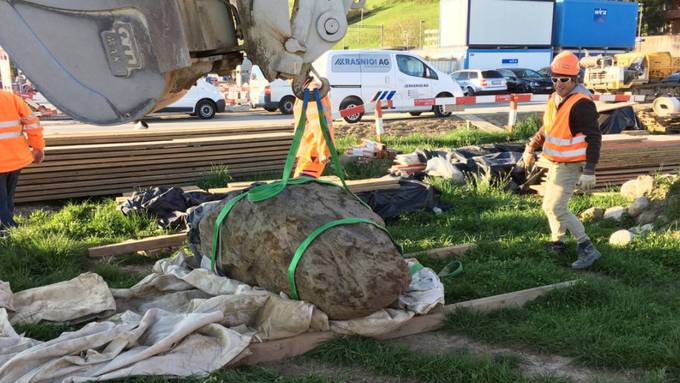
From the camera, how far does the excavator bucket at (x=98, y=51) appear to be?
8.72 feet

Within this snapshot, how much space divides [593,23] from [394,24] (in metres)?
36.7

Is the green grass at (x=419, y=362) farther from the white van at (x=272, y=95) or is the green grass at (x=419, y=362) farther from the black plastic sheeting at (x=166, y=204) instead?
the white van at (x=272, y=95)

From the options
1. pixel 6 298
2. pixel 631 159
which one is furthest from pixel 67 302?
pixel 631 159

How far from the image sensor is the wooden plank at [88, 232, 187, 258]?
629 cm

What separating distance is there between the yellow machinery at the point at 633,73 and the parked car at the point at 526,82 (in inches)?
162

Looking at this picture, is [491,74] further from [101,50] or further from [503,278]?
[101,50]

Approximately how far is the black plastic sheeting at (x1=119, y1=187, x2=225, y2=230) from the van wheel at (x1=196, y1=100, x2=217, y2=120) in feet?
48.2

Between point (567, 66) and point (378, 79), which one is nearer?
point (567, 66)

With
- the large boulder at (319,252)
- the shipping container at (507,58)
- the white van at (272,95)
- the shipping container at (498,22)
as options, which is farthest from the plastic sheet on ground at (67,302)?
the shipping container at (498,22)

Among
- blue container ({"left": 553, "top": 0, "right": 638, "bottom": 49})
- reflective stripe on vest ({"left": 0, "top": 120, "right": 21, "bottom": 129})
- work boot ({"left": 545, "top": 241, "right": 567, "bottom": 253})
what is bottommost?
work boot ({"left": 545, "top": 241, "right": 567, "bottom": 253})

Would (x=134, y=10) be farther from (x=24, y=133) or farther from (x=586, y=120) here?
(x=24, y=133)

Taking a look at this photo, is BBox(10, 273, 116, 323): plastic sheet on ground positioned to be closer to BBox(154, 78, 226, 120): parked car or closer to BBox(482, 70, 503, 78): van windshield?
BBox(154, 78, 226, 120): parked car

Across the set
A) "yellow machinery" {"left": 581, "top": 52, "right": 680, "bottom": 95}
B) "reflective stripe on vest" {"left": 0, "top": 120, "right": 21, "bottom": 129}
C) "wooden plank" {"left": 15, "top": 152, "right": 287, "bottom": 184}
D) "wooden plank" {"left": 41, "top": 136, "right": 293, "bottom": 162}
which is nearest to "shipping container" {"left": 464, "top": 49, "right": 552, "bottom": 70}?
"yellow machinery" {"left": 581, "top": 52, "right": 680, "bottom": 95}

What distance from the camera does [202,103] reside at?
22.1m
